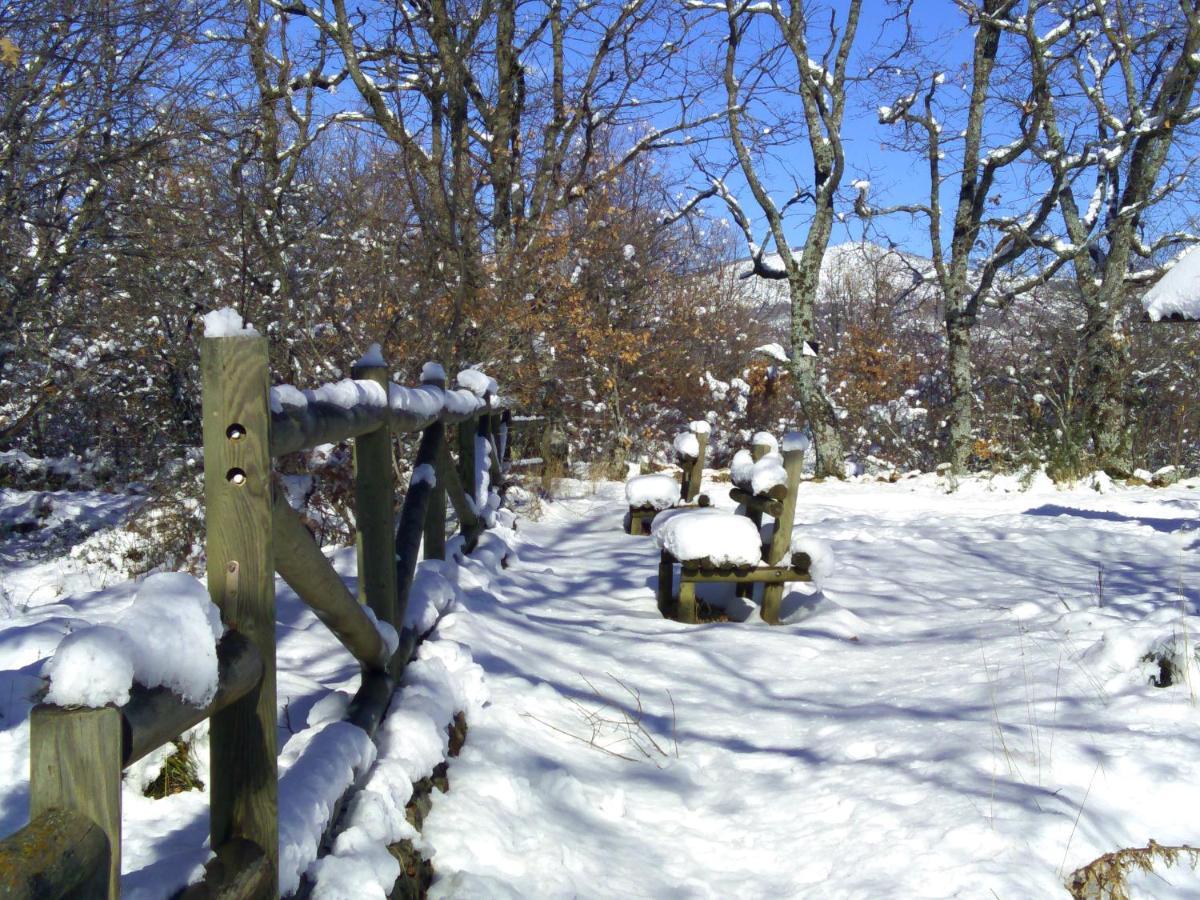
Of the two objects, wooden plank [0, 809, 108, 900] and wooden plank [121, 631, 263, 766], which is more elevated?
wooden plank [121, 631, 263, 766]

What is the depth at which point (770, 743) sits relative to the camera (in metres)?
3.92

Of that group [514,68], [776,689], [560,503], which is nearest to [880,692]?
[776,689]

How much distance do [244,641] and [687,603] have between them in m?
4.00

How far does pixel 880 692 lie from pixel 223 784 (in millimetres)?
3196

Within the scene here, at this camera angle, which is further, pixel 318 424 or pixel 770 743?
pixel 770 743

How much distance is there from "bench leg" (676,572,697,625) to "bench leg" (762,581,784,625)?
42 cm

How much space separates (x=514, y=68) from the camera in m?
13.3

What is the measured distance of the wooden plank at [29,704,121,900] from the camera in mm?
1239

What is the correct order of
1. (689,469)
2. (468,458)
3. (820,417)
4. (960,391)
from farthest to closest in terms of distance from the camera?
(960,391), (820,417), (689,469), (468,458)

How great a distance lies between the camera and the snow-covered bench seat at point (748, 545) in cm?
549

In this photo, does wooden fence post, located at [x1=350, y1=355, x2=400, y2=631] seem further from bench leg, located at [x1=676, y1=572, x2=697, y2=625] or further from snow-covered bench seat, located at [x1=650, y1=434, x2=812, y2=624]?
bench leg, located at [x1=676, y1=572, x2=697, y2=625]

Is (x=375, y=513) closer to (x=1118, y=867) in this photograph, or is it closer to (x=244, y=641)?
(x=244, y=641)

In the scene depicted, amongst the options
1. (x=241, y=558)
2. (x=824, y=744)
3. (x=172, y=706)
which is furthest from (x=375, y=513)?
(x=824, y=744)

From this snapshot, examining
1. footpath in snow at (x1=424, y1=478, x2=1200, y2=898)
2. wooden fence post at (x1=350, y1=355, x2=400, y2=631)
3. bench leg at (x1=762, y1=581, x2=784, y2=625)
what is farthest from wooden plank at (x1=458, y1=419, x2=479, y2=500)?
wooden fence post at (x1=350, y1=355, x2=400, y2=631)
